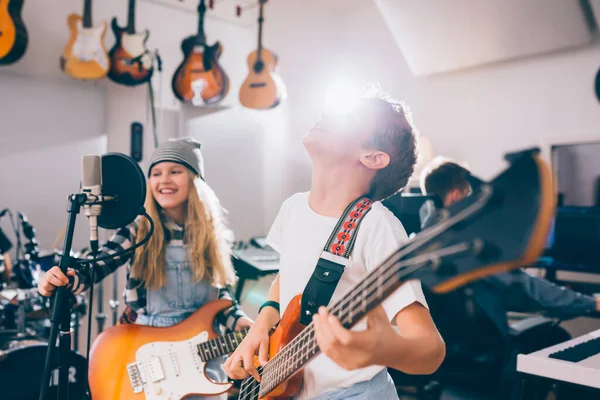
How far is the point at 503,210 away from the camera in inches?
25.3

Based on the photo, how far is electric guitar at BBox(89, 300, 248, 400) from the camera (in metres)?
1.86

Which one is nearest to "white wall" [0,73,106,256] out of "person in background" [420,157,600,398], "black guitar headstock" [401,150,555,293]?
"person in background" [420,157,600,398]

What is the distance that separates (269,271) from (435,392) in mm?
1310

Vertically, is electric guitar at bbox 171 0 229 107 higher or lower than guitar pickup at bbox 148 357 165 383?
higher

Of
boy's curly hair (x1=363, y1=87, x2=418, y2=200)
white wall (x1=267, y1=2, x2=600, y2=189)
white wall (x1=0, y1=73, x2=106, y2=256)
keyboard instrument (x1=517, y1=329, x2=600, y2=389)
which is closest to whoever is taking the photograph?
boy's curly hair (x1=363, y1=87, x2=418, y2=200)

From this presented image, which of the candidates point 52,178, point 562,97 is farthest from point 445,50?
point 52,178

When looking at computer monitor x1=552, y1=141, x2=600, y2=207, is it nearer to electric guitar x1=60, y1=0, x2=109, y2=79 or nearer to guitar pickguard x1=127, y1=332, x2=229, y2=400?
guitar pickguard x1=127, y1=332, x2=229, y2=400

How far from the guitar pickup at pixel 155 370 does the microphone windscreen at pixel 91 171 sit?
29.1 inches

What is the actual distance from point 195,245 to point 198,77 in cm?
228

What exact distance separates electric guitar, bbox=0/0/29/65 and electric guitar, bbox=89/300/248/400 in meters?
2.18

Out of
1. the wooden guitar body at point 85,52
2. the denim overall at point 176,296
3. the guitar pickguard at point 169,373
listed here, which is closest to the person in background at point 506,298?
the denim overall at point 176,296

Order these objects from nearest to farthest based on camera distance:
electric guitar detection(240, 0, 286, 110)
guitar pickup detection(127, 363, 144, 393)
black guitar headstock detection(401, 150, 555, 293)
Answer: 1. black guitar headstock detection(401, 150, 555, 293)
2. guitar pickup detection(127, 363, 144, 393)
3. electric guitar detection(240, 0, 286, 110)

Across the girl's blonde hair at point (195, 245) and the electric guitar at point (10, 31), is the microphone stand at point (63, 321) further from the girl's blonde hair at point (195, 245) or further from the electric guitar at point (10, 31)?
the electric guitar at point (10, 31)

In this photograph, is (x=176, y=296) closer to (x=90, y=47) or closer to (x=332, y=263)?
(x=332, y=263)
